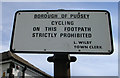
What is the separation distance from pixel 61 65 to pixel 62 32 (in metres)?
Result: 0.37

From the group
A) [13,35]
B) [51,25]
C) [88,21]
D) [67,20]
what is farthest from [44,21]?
[88,21]

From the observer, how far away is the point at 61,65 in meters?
1.77

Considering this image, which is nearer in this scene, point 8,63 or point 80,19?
point 80,19

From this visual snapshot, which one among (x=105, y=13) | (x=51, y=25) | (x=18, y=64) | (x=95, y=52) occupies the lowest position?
(x=18, y=64)

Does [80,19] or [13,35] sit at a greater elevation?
[80,19]

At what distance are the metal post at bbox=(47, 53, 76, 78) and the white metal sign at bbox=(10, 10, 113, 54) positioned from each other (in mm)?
89

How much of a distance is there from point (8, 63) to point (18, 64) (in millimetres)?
785

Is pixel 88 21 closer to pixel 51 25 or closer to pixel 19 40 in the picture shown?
pixel 51 25

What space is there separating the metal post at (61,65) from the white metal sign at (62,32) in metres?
0.09

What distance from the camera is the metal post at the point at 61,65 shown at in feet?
5.72

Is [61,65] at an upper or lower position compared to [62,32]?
lower

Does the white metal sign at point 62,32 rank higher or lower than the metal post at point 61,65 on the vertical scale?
higher

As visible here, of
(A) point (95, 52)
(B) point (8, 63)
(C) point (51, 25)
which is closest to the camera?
(A) point (95, 52)

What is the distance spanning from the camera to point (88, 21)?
6.11 feet
